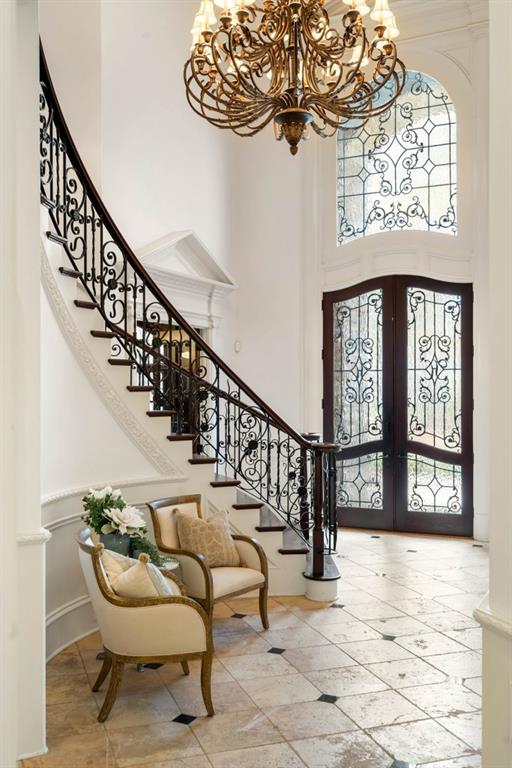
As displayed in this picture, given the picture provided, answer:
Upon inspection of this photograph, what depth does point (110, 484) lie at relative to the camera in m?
5.32

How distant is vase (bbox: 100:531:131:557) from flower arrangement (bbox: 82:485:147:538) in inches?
0.9

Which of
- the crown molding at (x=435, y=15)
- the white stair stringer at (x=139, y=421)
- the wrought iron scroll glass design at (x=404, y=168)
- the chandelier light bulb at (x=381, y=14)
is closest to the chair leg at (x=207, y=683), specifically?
the white stair stringer at (x=139, y=421)

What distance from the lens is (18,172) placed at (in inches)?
132

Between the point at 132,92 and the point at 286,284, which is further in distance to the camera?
the point at 286,284

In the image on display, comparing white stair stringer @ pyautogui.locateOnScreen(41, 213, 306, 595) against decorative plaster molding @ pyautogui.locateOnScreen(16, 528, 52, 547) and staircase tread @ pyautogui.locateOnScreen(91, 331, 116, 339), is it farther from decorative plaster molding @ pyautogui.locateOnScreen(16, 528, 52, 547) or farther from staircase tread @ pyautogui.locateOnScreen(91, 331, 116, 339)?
decorative plaster molding @ pyautogui.locateOnScreen(16, 528, 52, 547)

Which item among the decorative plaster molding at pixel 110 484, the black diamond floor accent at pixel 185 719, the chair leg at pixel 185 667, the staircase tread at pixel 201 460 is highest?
the staircase tread at pixel 201 460

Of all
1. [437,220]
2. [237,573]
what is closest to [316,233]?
[437,220]

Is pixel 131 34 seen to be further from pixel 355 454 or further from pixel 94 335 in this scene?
pixel 355 454

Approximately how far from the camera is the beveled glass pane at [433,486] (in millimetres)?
8523

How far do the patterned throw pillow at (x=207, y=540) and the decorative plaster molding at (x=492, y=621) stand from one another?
10.9 ft

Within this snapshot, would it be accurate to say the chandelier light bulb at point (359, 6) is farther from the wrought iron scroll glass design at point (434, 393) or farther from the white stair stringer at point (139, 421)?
the wrought iron scroll glass design at point (434, 393)

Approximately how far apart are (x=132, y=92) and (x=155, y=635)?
5759 millimetres

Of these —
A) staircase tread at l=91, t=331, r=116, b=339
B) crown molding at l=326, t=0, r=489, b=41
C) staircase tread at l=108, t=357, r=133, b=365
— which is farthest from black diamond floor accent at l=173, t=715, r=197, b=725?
crown molding at l=326, t=0, r=489, b=41

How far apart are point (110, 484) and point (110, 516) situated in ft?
2.80
